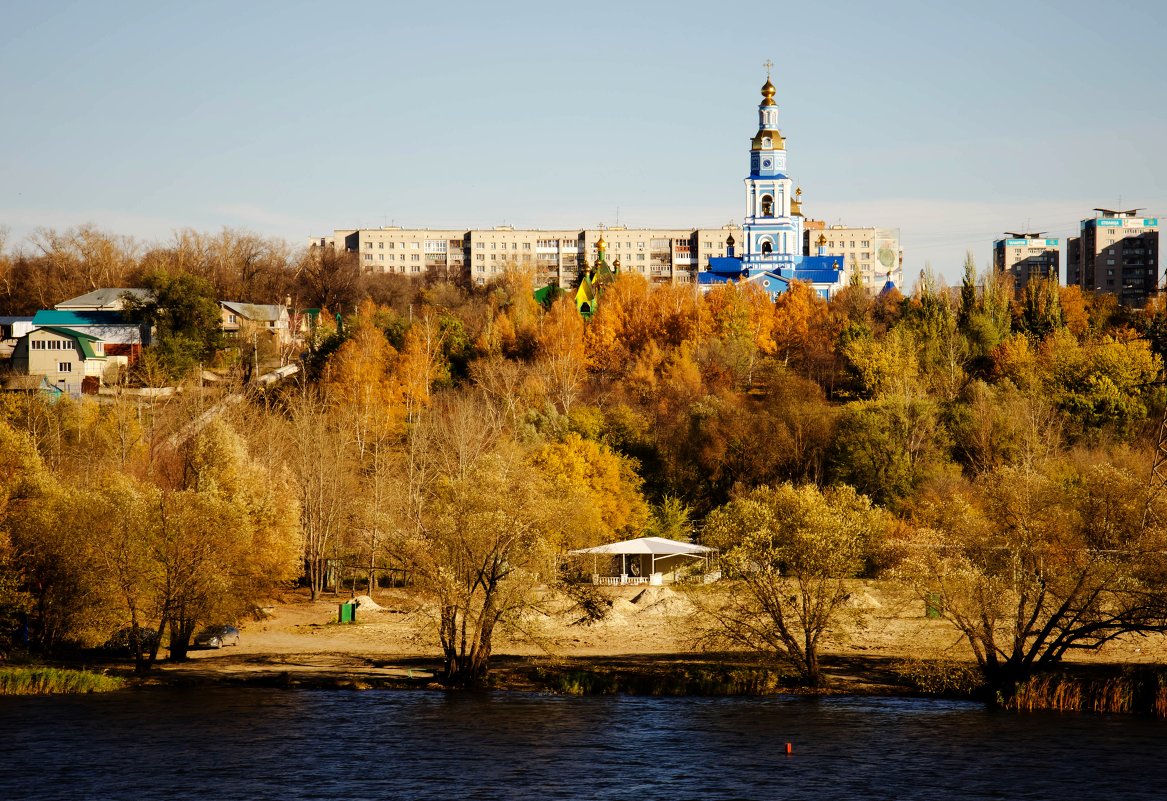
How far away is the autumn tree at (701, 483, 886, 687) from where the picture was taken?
44000 mm

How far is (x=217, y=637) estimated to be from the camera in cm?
5225

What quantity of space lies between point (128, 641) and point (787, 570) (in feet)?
76.3

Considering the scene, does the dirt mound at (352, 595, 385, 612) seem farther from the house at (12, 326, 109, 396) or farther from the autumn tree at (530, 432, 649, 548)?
the house at (12, 326, 109, 396)

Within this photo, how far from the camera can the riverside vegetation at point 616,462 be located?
145ft

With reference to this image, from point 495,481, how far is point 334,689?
8.77 meters

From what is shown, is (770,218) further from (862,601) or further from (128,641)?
(128,641)

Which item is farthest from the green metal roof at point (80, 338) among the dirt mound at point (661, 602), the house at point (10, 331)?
the dirt mound at point (661, 602)

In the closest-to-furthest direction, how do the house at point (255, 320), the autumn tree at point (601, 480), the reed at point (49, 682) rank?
the reed at point (49, 682) < the autumn tree at point (601, 480) < the house at point (255, 320)

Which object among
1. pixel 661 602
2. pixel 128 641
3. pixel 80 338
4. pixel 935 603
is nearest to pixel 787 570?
pixel 935 603

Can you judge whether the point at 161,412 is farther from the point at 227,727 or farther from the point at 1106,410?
the point at 1106,410

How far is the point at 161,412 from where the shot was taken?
279ft

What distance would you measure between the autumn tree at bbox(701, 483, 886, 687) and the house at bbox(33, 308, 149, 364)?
71.0 meters

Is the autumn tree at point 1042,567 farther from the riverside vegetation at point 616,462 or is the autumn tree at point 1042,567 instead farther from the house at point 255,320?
the house at point 255,320

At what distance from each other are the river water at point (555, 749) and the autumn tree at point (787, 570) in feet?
7.14
